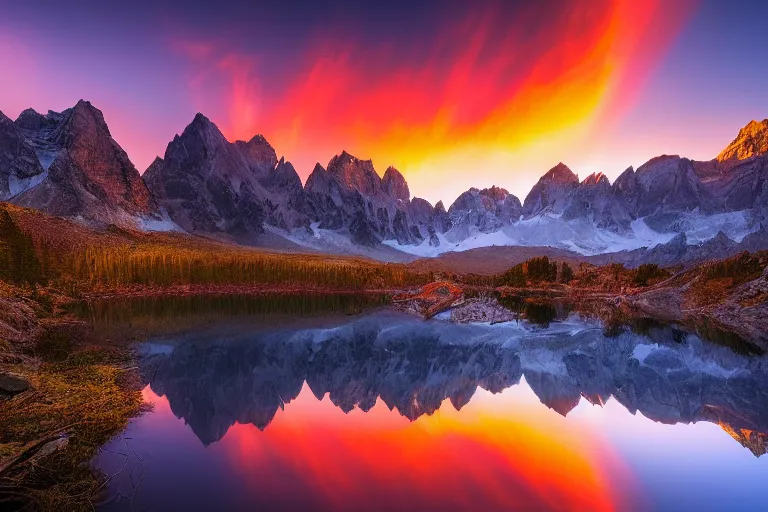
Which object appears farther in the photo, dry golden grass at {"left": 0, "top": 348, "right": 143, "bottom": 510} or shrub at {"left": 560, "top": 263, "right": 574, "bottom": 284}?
shrub at {"left": 560, "top": 263, "right": 574, "bottom": 284}

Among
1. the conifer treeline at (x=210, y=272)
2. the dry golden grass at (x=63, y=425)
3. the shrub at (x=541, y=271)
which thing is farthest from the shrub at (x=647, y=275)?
the dry golden grass at (x=63, y=425)

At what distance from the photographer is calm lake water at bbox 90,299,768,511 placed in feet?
45.2

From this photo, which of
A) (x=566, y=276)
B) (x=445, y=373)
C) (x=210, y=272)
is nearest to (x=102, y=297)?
(x=210, y=272)

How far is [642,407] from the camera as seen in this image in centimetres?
2341

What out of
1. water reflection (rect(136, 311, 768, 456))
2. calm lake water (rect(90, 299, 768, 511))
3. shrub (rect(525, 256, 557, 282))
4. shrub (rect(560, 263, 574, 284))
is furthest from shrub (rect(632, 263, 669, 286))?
calm lake water (rect(90, 299, 768, 511))

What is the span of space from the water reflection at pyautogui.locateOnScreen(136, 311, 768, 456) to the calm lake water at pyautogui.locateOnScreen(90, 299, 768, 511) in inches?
6.8

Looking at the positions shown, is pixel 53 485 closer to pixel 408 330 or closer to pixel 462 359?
pixel 462 359

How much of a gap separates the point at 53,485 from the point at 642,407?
26417 mm

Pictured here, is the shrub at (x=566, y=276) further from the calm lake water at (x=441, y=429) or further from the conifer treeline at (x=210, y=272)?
Result: the calm lake water at (x=441, y=429)

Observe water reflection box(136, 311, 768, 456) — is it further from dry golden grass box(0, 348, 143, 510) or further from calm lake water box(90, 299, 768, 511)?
dry golden grass box(0, 348, 143, 510)

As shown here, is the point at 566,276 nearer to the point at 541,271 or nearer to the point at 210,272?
the point at 541,271

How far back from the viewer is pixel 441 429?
1928cm

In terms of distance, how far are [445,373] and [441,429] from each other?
32.7 feet

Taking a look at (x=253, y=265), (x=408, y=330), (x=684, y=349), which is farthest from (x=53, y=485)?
(x=253, y=265)
